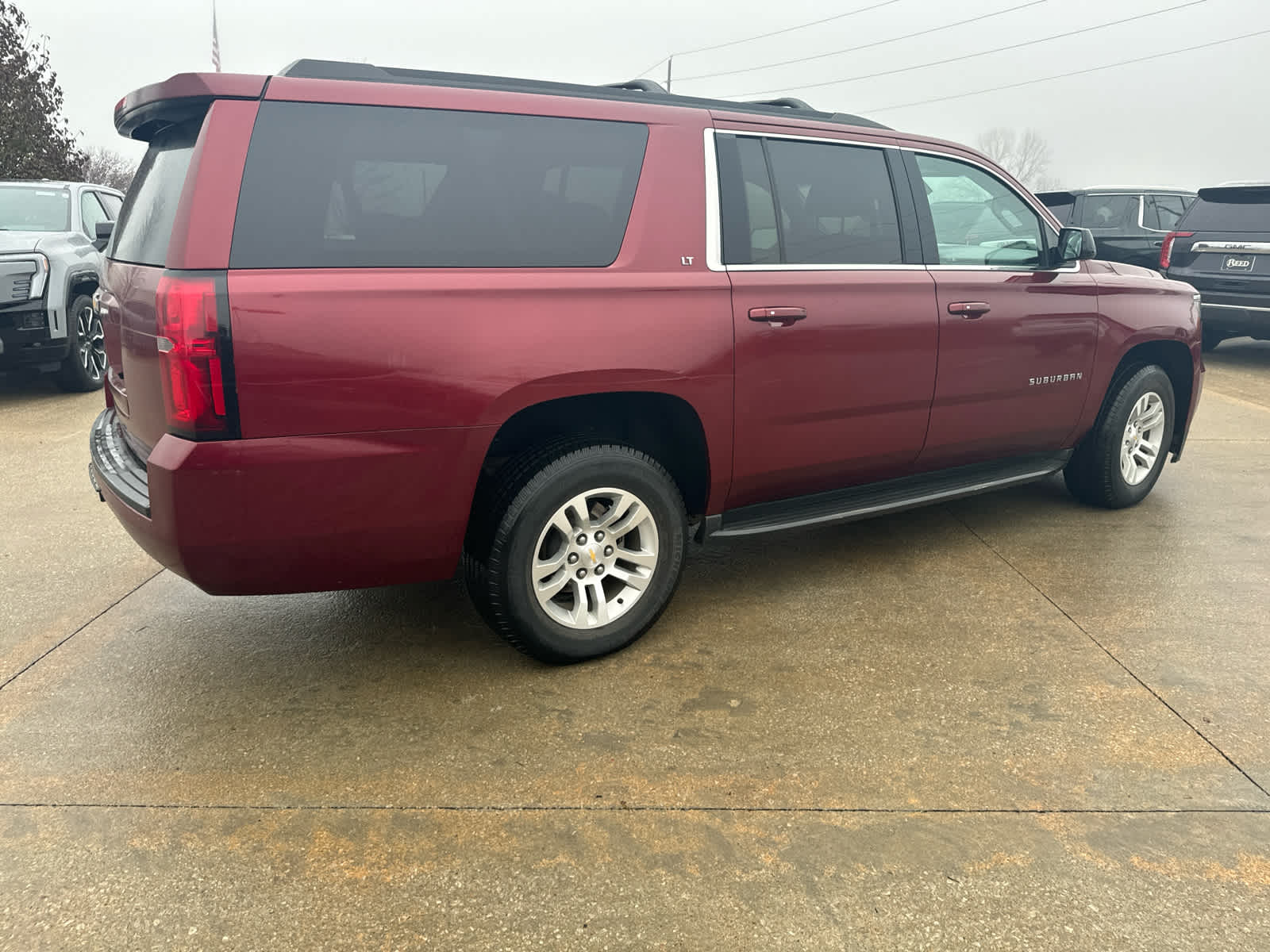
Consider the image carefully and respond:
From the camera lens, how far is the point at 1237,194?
9.04 m

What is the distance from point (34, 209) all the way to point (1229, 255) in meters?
10.7

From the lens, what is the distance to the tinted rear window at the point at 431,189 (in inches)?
97.7

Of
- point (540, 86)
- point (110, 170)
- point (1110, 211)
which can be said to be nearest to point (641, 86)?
point (540, 86)

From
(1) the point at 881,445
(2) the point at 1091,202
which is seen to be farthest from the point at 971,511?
(2) the point at 1091,202

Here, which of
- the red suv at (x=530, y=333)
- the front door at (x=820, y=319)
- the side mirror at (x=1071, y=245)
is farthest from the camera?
the side mirror at (x=1071, y=245)

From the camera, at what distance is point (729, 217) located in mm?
3221

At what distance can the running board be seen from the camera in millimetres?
3486

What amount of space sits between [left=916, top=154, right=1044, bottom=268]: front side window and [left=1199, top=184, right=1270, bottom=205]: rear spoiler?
248 inches

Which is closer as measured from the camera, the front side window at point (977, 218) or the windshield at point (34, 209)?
the front side window at point (977, 218)

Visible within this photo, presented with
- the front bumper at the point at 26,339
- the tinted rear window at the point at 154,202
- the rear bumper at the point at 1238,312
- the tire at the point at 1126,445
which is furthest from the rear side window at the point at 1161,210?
the tinted rear window at the point at 154,202

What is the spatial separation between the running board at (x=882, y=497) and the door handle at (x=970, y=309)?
685 millimetres

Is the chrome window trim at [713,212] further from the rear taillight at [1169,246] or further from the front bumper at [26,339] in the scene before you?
the rear taillight at [1169,246]

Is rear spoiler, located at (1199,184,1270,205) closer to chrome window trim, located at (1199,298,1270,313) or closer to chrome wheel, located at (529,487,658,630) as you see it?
chrome window trim, located at (1199,298,1270,313)

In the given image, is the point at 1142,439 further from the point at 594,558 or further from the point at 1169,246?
the point at 1169,246
